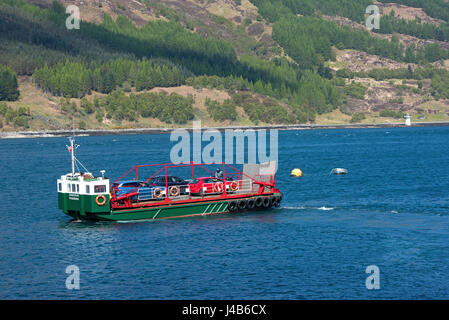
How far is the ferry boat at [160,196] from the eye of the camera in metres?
70.7

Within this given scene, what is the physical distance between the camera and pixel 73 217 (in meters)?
76.8

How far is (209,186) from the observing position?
79.3 metres

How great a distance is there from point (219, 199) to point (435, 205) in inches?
1070

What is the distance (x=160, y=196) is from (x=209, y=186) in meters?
6.44

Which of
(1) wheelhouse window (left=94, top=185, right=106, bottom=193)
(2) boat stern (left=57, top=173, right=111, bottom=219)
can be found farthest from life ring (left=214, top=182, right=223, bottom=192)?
(1) wheelhouse window (left=94, top=185, right=106, bottom=193)

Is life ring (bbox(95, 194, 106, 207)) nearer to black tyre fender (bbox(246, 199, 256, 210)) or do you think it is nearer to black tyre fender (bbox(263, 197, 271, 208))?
black tyre fender (bbox(246, 199, 256, 210))

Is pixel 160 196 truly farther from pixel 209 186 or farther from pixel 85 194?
pixel 85 194

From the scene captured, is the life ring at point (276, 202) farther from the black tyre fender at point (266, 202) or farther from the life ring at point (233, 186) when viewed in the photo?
the life ring at point (233, 186)

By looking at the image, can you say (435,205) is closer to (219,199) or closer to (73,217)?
(219,199)

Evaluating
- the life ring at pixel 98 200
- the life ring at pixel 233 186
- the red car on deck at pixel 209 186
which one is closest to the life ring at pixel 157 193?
the red car on deck at pixel 209 186

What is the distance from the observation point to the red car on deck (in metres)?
78.8

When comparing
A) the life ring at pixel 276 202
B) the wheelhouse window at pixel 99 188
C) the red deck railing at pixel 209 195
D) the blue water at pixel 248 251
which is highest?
the wheelhouse window at pixel 99 188

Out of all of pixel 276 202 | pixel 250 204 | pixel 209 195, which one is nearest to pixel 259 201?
pixel 250 204
